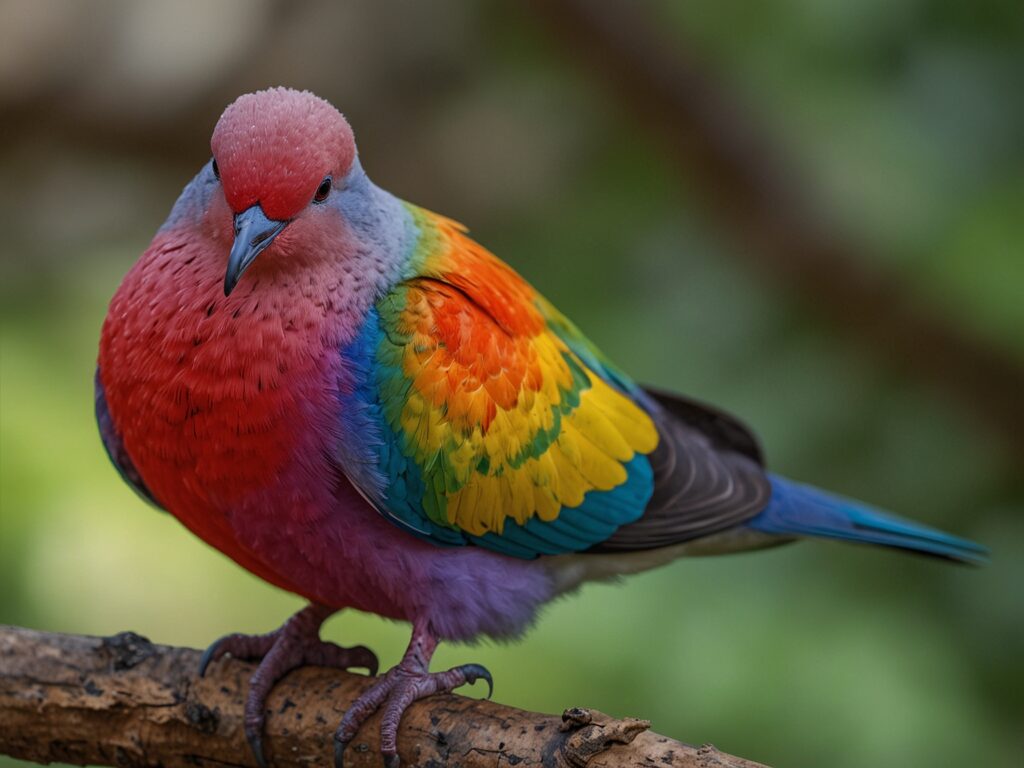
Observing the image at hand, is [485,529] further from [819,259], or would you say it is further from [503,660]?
[819,259]

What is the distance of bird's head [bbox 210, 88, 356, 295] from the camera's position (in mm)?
2459

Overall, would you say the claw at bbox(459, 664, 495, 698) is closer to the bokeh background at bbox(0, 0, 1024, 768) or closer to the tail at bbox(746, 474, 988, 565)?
the tail at bbox(746, 474, 988, 565)

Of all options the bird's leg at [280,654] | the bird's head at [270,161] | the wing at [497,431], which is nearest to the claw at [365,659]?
the bird's leg at [280,654]

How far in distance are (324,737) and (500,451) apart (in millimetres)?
716

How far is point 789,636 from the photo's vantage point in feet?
15.5

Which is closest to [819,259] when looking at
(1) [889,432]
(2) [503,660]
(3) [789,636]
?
(1) [889,432]

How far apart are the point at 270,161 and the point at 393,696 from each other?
1.13m

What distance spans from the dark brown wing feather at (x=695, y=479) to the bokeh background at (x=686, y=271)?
50.1 inches

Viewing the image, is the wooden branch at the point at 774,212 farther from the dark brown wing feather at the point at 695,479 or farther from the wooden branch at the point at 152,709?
the wooden branch at the point at 152,709

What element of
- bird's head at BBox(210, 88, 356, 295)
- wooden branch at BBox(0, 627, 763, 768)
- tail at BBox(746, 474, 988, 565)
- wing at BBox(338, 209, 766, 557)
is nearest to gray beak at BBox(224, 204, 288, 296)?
bird's head at BBox(210, 88, 356, 295)

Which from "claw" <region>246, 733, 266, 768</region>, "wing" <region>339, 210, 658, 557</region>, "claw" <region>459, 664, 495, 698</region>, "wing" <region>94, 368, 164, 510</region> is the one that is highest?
"wing" <region>339, 210, 658, 557</region>

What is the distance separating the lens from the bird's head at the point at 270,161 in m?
2.46

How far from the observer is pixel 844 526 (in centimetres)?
346

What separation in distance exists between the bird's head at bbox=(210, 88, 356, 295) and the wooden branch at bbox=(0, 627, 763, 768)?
0.96 metres
